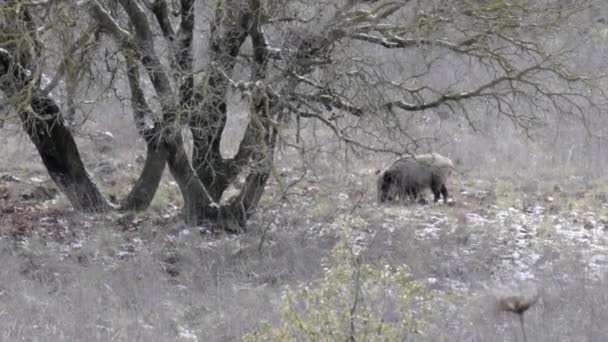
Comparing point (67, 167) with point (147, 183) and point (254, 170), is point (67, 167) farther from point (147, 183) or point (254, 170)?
point (254, 170)

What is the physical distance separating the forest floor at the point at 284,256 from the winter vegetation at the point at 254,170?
0.12 feet

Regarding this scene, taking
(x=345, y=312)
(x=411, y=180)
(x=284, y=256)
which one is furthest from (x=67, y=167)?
(x=345, y=312)

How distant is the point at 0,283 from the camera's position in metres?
8.76

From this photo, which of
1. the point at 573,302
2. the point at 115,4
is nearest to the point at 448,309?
the point at 573,302

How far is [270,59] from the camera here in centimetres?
1091

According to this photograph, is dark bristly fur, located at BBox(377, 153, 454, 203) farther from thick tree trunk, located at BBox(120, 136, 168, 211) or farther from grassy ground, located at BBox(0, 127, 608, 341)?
thick tree trunk, located at BBox(120, 136, 168, 211)

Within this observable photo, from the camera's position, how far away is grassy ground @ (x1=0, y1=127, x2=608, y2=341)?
22.7 ft

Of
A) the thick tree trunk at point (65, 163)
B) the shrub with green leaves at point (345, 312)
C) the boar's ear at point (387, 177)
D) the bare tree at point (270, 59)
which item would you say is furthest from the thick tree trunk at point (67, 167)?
the shrub with green leaves at point (345, 312)

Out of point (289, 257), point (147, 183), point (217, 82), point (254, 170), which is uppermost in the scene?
point (217, 82)

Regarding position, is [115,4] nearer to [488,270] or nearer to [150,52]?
[150,52]

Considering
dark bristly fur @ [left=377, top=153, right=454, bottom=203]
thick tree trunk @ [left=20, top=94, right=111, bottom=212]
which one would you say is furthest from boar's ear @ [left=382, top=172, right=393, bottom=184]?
thick tree trunk @ [left=20, top=94, right=111, bottom=212]

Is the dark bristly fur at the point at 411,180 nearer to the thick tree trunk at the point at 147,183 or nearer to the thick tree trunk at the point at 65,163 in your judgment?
the thick tree trunk at the point at 147,183

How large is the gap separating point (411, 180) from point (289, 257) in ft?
15.0

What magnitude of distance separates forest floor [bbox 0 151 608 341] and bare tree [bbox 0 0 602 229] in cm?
110
